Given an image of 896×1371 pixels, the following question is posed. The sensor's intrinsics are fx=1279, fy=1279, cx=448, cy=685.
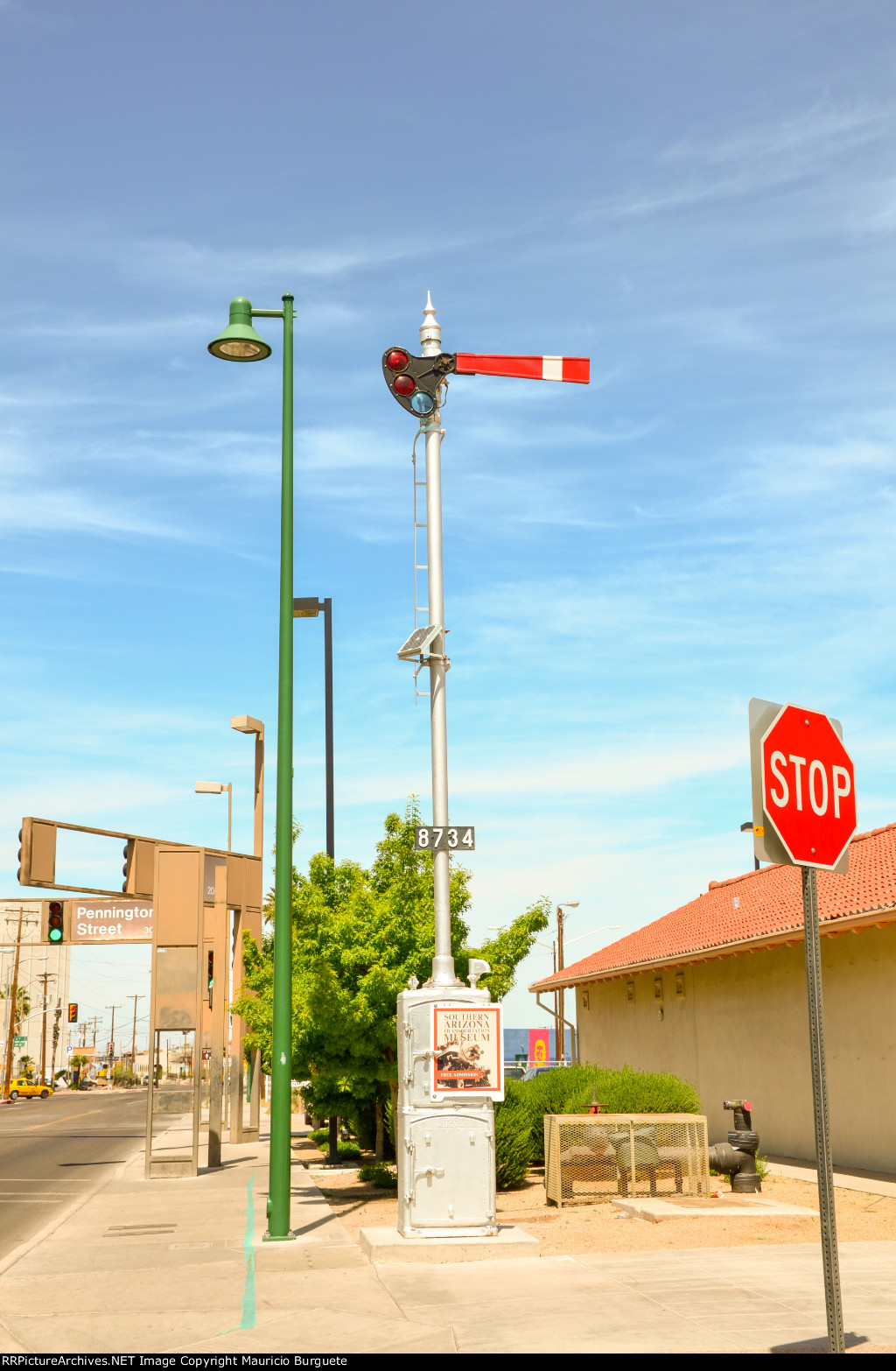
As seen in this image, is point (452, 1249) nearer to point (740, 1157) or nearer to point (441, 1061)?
point (441, 1061)

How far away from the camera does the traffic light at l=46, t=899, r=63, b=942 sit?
91.4 feet

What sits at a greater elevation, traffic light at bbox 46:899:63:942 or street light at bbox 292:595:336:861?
street light at bbox 292:595:336:861

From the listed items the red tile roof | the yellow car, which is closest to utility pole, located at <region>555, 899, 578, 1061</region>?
the red tile roof

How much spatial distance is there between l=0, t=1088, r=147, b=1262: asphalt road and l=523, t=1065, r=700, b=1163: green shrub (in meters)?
6.71

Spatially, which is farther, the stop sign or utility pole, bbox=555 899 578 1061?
utility pole, bbox=555 899 578 1061

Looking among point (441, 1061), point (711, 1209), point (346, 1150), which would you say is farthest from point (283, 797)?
point (346, 1150)

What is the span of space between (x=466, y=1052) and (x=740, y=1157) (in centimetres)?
587

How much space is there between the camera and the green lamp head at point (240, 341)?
13.3 metres

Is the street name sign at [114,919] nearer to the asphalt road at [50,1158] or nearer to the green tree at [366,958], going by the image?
the asphalt road at [50,1158]

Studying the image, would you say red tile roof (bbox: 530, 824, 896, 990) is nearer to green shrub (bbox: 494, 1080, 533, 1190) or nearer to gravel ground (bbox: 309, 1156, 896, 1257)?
gravel ground (bbox: 309, 1156, 896, 1257)

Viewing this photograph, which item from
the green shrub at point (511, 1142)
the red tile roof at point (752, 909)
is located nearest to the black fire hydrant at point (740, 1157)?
the green shrub at point (511, 1142)

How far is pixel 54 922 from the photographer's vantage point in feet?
92.2

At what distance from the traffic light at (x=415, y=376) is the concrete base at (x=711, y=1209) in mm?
8823
